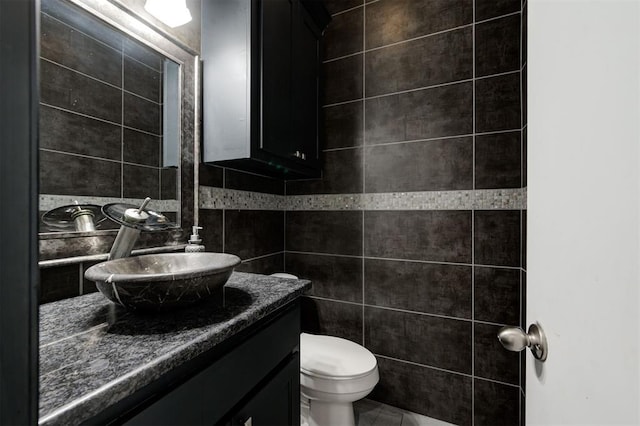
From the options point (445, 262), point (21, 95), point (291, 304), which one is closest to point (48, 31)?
point (21, 95)

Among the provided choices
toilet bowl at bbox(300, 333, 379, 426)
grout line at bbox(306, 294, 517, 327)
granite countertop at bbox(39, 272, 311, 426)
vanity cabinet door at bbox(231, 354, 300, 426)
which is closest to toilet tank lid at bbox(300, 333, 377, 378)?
toilet bowl at bbox(300, 333, 379, 426)

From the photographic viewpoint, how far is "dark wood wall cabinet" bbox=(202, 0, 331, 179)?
1.20m

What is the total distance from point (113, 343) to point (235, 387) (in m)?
0.29

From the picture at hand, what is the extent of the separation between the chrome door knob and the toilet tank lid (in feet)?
2.91

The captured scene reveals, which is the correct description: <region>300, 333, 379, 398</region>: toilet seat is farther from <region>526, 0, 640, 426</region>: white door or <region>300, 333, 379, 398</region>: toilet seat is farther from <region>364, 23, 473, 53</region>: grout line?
<region>364, 23, 473, 53</region>: grout line

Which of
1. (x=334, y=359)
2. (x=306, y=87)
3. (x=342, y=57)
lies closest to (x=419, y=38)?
(x=342, y=57)

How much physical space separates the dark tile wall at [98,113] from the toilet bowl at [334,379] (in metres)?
1.02

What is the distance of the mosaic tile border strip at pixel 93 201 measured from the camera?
82 cm

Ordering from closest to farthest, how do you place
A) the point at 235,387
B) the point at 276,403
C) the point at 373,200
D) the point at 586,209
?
the point at 586,209 → the point at 235,387 → the point at 276,403 → the point at 373,200

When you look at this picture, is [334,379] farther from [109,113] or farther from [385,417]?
[109,113]

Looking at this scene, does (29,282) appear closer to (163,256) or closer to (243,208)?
(163,256)

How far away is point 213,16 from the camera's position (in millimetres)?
1276

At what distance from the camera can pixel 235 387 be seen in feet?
2.20

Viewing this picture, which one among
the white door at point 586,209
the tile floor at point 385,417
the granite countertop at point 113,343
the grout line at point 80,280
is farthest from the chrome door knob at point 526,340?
the tile floor at point 385,417
